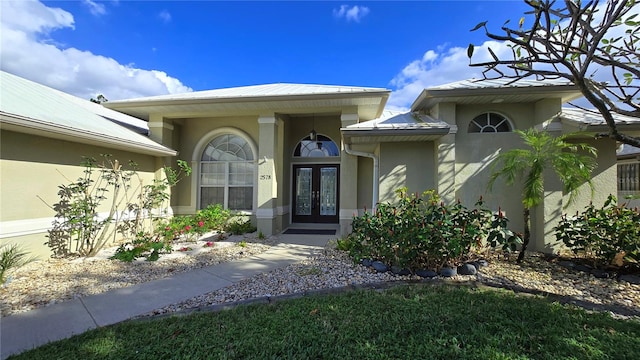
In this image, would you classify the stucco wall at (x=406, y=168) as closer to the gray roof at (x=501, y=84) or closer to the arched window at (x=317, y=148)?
the gray roof at (x=501, y=84)

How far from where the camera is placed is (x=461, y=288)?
431 cm

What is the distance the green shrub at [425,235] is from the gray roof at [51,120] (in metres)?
6.86

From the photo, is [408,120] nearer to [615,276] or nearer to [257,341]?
[615,276]

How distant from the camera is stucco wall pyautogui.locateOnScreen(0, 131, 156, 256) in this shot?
18.3 ft

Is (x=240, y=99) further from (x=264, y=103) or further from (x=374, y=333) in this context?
(x=374, y=333)

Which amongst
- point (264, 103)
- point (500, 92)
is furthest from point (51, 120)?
point (500, 92)

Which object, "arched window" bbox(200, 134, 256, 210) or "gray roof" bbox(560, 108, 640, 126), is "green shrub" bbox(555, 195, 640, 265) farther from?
"arched window" bbox(200, 134, 256, 210)

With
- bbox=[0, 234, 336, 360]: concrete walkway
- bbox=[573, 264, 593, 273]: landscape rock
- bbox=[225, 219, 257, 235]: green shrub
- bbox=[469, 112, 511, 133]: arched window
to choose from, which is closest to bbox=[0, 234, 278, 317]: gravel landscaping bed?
bbox=[0, 234, 336, 360]: concrete walkway

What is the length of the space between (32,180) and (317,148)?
8072 mm

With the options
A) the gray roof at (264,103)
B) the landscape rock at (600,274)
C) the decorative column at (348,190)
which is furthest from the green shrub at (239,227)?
the landscape rock at (600,274)

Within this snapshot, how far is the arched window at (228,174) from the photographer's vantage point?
33.7ft

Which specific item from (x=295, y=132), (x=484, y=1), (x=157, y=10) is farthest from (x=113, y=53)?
(x=484, y=1)

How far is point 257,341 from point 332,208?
8377 mm

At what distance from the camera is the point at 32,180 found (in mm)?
6027
